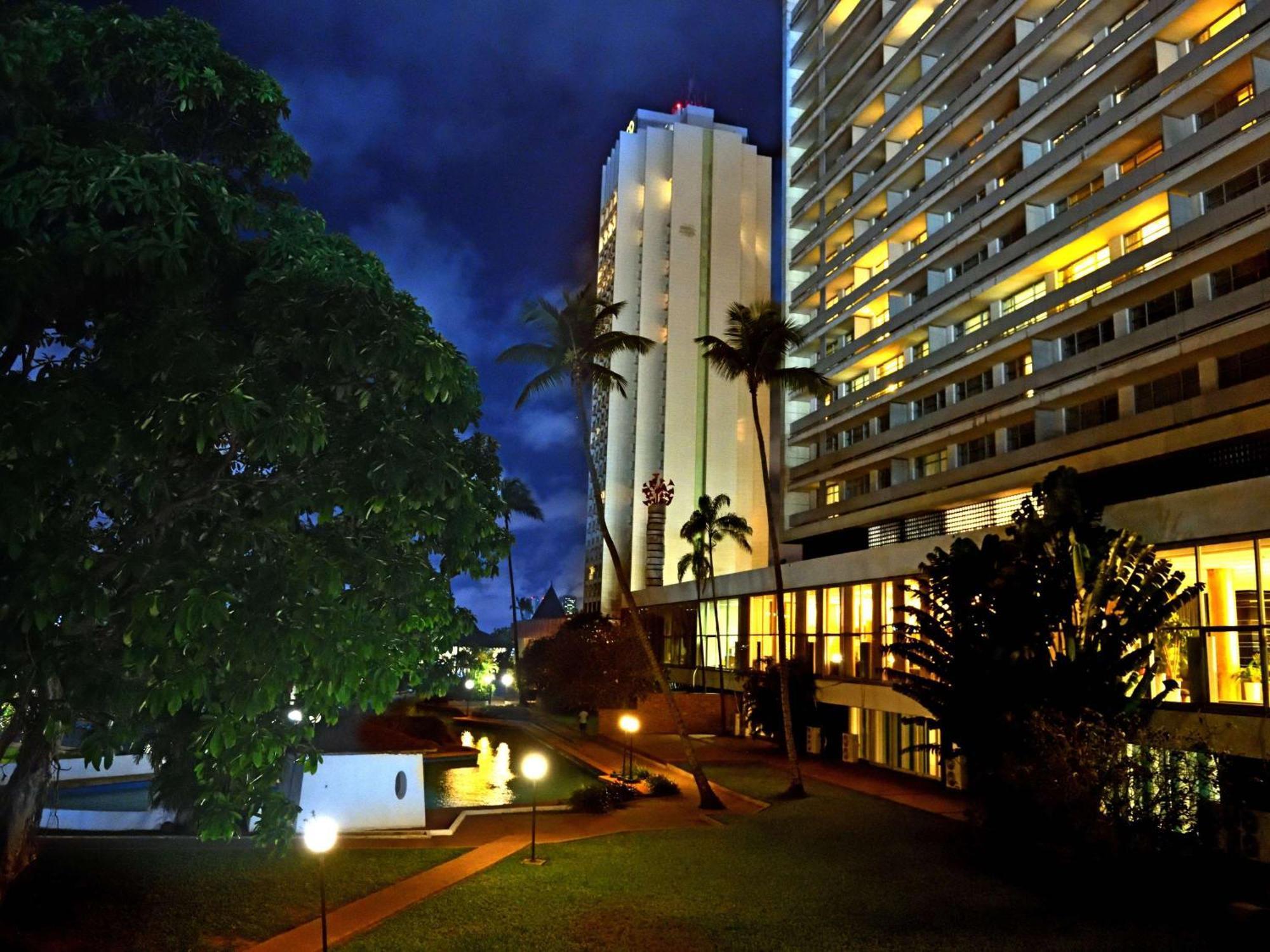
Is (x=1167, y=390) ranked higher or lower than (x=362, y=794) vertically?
higher

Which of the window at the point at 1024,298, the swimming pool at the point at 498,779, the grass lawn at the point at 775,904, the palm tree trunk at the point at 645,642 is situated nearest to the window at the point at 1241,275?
the window at the point at 1024,298

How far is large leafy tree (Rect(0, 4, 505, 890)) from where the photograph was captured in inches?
304

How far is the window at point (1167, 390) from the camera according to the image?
33594mm

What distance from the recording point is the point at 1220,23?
3309cm

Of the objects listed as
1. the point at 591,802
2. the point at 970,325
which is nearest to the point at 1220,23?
the point at 970,325

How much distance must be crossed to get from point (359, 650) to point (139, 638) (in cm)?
190

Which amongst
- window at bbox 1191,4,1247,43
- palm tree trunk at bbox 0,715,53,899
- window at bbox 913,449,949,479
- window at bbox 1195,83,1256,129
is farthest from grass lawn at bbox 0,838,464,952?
window at bbox 913,449,949,479

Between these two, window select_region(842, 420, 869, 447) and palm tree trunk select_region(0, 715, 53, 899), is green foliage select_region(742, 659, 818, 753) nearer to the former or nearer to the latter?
window select_region(842, 420, 869, 447)

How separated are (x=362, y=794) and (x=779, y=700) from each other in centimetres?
1975

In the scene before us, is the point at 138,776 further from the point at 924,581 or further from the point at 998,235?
the point at 998,235

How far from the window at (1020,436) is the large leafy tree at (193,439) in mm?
35140

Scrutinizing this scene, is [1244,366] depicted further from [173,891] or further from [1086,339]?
[173,891]

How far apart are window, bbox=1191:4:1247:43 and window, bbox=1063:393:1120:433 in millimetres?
12670

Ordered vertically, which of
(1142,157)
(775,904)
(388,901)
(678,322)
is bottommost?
(775,904)
